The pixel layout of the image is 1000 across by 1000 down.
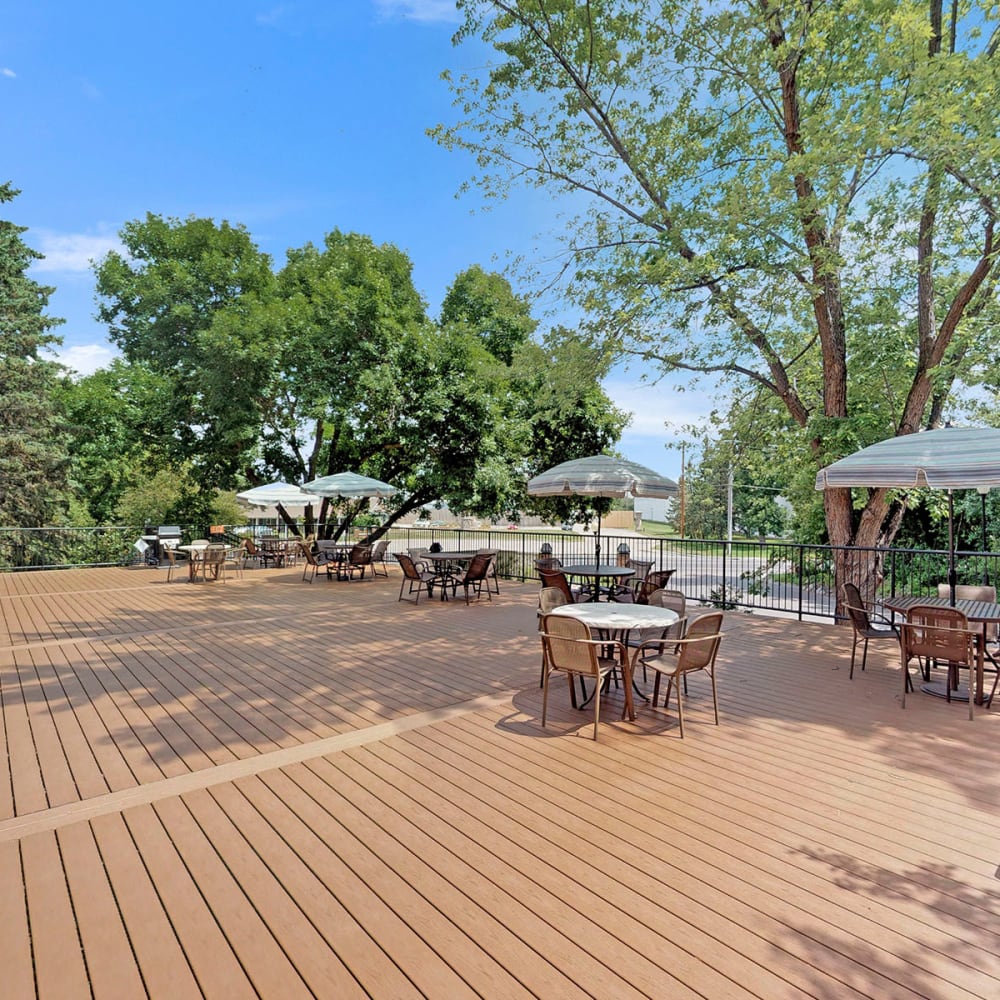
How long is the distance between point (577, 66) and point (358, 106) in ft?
23.4

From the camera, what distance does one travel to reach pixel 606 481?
740 centimetres

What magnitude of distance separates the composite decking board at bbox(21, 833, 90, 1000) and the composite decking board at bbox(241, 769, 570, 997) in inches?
34.3

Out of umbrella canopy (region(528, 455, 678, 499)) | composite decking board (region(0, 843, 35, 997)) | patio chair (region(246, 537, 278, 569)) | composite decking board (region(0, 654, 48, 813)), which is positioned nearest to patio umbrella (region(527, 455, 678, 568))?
umbrella canopy (region(528, 455, 678, 499))

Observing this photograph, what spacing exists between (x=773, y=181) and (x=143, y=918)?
29.6ft

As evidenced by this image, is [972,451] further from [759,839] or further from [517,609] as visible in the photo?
[517,609]

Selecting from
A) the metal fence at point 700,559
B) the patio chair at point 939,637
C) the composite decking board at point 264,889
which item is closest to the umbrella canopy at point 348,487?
the metal fence at point 700,559

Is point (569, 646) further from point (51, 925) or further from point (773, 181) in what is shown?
point (773, 181)

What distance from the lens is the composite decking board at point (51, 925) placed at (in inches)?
71.8

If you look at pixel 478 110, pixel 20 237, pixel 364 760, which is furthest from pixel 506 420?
pixel 20 237

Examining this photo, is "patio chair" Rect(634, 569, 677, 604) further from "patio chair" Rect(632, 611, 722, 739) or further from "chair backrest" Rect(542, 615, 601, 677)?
"chair backrest" Rect(542, 615, 601, 677)

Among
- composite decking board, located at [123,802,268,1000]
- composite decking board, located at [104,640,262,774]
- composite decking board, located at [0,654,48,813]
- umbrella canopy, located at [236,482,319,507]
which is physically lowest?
composite decking board, located at [0,654,48,813]

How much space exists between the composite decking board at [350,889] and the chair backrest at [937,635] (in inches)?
169

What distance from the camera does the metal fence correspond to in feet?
30.9

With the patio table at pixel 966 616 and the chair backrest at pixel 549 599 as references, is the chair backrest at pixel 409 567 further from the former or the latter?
the patio table at pixel 966 616
